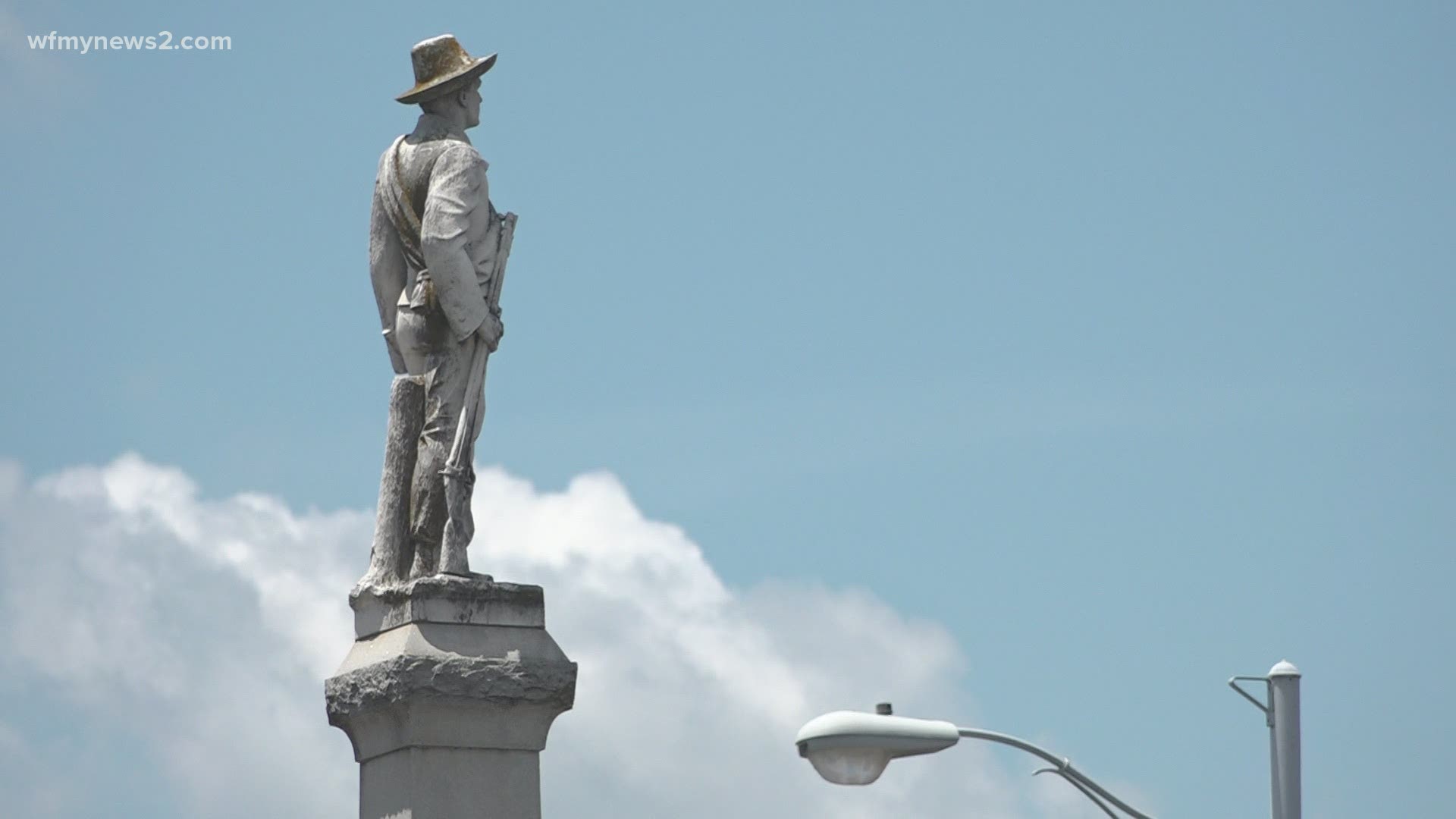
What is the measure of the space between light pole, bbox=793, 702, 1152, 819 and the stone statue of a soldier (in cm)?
397

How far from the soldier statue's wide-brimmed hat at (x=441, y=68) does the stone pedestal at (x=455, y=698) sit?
141 inches

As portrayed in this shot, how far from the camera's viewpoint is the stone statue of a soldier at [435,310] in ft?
62.2

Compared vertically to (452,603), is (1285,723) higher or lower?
lower

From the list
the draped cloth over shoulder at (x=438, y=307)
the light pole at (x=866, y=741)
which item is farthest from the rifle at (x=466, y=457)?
the light pole at (x=866, y=741)

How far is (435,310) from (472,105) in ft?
5.34

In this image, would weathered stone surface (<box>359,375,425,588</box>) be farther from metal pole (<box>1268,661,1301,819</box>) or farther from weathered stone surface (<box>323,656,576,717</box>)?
metal pole (<box>1268,661,1301,819</box>)

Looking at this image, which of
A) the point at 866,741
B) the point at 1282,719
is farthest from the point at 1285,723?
the point at 866,741

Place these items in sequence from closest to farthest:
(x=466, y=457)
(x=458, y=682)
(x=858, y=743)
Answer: (x=858, y=743), (x=458, y=682), (x=466, y=457)

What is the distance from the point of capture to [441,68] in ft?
64.2

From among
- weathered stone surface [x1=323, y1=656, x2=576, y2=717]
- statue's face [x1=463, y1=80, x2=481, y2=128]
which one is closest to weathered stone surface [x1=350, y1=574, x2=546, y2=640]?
weathered stone surface [x1=323, y1=656, x2=576, y2=717]

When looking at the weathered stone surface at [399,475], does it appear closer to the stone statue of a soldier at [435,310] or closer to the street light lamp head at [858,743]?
the stone statue of a soldier at [435,310]

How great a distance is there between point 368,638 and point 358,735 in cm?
68

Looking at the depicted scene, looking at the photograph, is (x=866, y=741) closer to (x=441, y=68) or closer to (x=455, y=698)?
(x=455, y=698)

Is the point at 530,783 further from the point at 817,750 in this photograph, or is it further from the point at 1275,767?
the point at 1275,767
